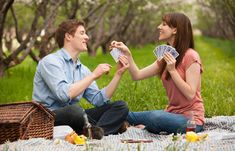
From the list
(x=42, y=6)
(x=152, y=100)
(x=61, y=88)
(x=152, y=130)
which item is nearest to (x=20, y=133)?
(x=61, y=88)

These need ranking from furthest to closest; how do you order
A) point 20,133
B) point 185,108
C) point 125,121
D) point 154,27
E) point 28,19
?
point 154,27 → point 28,19 → point 125,121 → point 185,108 → point 20,133

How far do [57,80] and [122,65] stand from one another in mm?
721

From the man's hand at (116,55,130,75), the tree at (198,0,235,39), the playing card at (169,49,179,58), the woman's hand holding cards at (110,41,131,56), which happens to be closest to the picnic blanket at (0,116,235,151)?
the man's hand at (116,55,130,75)

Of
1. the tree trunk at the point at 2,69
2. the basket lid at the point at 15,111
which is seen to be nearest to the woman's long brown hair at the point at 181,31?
the basket lid at the point at 15,111

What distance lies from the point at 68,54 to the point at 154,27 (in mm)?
37772

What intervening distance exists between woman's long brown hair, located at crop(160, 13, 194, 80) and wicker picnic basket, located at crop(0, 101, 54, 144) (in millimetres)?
1418

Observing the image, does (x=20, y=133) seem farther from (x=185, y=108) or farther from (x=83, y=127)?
(x=185, y=108)

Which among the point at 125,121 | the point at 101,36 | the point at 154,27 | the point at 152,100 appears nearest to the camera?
the point at 125,121

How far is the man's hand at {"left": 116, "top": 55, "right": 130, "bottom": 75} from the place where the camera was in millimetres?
5902

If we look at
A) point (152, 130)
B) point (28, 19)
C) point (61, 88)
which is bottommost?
point (152, 130)

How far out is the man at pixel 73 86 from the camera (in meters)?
5.59

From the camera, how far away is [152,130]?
19.9 feet

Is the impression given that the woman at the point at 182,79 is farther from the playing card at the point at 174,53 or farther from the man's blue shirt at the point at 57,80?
the man's blue shirt at the point at 57,80

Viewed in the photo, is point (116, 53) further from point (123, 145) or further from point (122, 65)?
point (123, 145)
